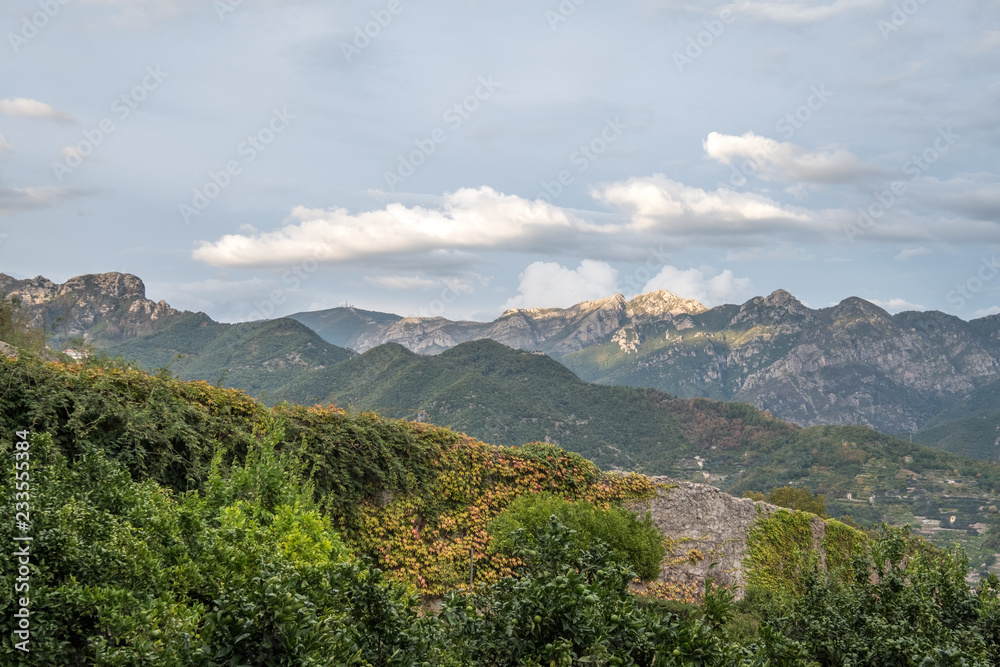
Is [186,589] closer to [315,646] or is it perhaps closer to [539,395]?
[315,646]

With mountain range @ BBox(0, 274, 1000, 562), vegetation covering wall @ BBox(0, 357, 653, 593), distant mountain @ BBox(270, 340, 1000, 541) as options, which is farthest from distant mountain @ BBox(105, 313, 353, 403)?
vegetation covering wall @ BBox(0, 357, 653, 593)

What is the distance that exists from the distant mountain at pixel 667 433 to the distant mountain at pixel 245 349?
807 cm

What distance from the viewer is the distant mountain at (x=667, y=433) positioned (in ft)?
349

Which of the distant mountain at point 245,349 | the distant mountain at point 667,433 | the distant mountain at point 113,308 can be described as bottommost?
the distant mountain at point 667,433

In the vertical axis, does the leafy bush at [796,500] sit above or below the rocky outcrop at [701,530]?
below

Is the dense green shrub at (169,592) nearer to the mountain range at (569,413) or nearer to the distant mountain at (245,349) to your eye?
the mountain range at (569,413)

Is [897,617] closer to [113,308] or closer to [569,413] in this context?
[569,413]

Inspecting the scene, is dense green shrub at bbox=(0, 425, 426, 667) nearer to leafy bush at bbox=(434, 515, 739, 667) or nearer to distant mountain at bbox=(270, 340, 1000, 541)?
leafy bush at bbox=(434, 515, 739, 667)

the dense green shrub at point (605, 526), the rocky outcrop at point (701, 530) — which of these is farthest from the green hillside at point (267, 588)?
the rocky outcrop at point (701, 530)

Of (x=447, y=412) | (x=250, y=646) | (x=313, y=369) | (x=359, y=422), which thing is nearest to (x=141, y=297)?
(x=313, y=369)

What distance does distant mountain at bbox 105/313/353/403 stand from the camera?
4320 inches

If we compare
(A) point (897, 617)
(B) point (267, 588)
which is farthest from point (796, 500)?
(B) point (267, 588)

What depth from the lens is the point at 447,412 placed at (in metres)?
102

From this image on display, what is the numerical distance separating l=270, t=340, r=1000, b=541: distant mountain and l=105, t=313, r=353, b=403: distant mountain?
807cm
